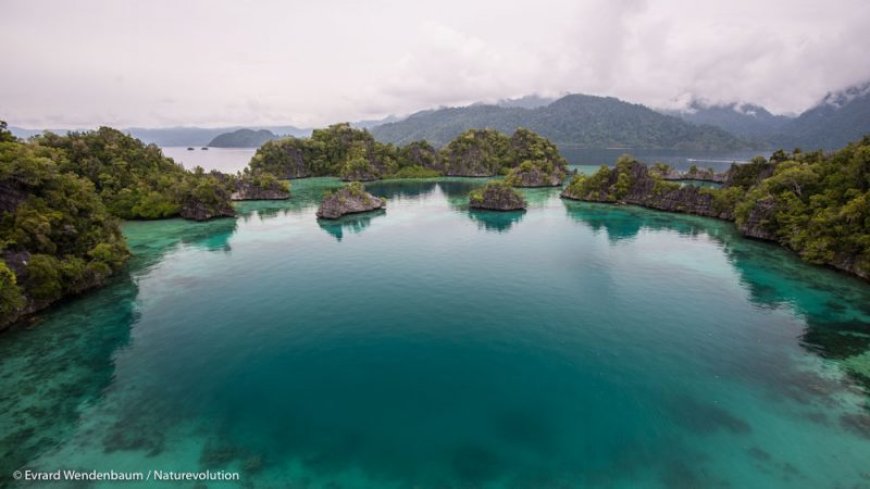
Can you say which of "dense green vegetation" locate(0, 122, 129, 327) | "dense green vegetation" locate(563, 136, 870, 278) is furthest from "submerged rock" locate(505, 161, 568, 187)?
"dense green vegetation" locate(0, 122, 129, 327)

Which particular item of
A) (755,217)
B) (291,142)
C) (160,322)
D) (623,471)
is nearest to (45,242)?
(160,322)

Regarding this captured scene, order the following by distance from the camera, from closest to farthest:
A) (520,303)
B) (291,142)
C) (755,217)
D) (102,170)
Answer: (520,303)
(755,217)
(102,170)
(291,142)

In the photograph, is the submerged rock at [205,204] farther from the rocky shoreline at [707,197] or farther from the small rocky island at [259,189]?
the rocky shoreline at [707,197]

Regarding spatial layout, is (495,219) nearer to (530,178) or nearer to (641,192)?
(641,192)

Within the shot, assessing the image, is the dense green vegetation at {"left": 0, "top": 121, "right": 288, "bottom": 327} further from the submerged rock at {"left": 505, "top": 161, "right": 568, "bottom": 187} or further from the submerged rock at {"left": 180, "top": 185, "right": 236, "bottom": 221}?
the submerged rock at {"left": 505, "top": 161, "right": 568, "bottom": 187}

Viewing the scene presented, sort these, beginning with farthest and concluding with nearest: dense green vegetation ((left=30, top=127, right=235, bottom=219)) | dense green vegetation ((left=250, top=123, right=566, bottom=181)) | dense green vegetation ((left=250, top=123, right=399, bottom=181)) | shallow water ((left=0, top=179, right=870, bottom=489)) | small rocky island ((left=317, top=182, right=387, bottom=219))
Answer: dense green vegetation ((left=250, top=123, right=566, bottom=181))
dense green vegetation ((left=250, top=123, right=399, bottom=181))
small rocky island ((left=317, top=182, right=387, bottom=219))
dense green vegetation ((left=30, top=127, right=235, bottom=219))
shallow water ((left=0, top=179, right=870, bottom=489))

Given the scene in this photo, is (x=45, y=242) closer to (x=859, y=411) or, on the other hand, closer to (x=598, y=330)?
(x=598, y=330)
